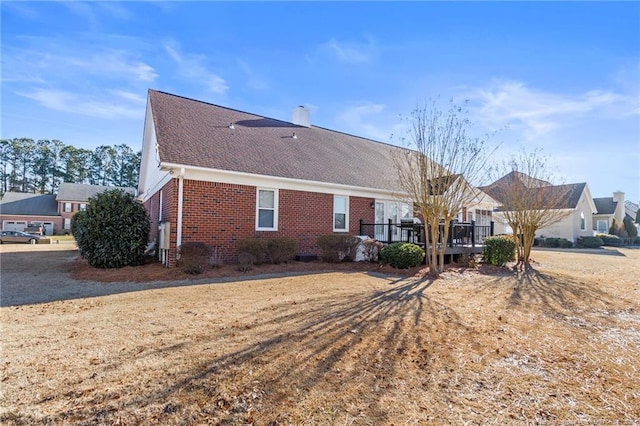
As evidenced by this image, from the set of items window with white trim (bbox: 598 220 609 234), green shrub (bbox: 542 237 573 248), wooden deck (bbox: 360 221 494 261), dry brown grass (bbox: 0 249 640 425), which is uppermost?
window with white trim (bbox: 598 220 609 234)

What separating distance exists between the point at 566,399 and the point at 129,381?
394 cm

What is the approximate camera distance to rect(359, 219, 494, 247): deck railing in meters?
12.4

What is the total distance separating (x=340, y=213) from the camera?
13.7 metres

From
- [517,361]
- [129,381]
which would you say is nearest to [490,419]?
[517,361]

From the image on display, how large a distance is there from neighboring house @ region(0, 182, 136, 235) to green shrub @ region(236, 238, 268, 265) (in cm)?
4256

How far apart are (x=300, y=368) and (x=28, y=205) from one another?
200 feet

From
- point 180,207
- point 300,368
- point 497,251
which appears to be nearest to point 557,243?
point 497,251

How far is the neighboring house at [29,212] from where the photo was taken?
45531 millimetres

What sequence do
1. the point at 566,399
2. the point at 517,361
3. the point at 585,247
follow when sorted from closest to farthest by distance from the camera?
1. the point at 566,399
2. the point at 517,361
3. the point at 585,247

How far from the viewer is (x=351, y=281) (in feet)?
27.7

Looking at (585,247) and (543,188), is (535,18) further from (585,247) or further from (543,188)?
(585,247)

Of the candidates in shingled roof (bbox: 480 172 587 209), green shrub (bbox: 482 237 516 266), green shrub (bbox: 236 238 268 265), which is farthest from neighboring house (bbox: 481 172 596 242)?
green shrub (bbox: 236 238 268 265)

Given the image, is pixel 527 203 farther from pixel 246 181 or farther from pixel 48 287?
pixel 48 287

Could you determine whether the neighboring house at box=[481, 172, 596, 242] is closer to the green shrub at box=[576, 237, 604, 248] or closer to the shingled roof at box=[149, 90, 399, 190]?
the green shrub at box=[576, 237, 604, 248]
